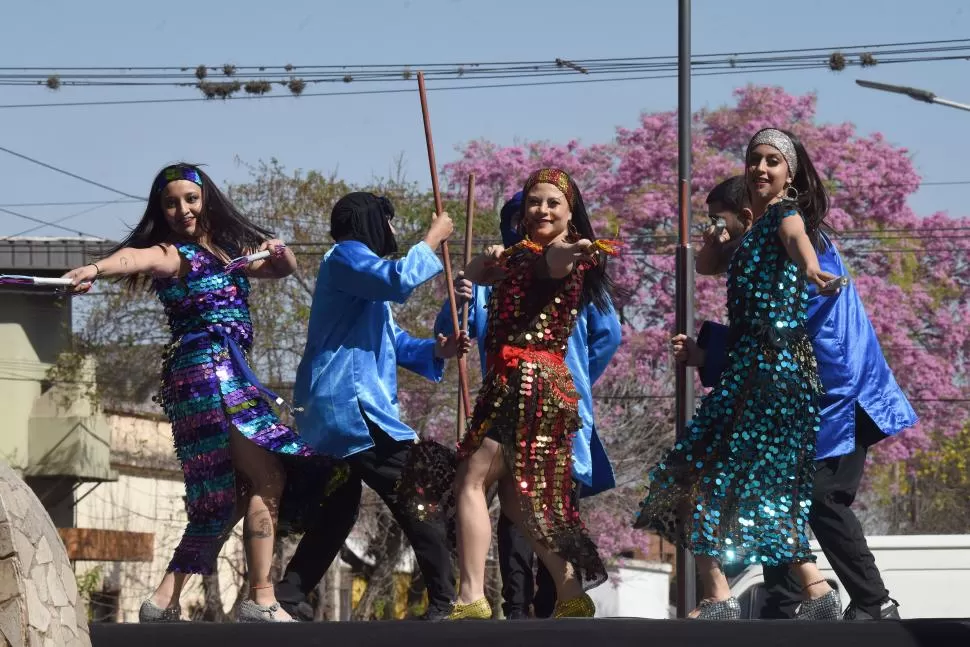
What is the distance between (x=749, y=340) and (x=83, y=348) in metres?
18.1

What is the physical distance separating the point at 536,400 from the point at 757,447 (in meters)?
0.81

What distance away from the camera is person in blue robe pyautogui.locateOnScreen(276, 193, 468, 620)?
6.79 metres

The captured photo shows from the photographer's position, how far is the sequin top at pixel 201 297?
21.9 ft

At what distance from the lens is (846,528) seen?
6.22 m

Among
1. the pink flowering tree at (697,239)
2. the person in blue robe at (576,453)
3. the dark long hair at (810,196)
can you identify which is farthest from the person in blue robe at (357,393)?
the pink flowering tree at (697,239)

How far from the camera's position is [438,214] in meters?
6.95

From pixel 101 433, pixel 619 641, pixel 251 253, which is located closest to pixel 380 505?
pixel 101 433

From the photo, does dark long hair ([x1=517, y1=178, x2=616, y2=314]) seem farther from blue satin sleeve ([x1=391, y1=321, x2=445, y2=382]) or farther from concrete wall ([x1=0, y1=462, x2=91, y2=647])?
concrete wall ([x1=0, y1=462, x2=91, y2=647])

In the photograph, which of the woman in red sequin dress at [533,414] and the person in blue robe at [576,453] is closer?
the woman in red sequin dress at [533,414]

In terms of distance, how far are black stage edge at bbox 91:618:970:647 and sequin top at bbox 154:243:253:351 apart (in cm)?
170

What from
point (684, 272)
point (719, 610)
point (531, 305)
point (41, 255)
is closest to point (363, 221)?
point (531, 305)

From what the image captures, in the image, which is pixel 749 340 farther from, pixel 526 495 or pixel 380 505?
pixel 380 505

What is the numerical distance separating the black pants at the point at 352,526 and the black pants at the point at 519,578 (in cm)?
35

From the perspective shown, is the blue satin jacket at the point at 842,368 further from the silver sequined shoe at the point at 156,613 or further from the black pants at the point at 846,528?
the silver sequined shoe at the point at 156,613
